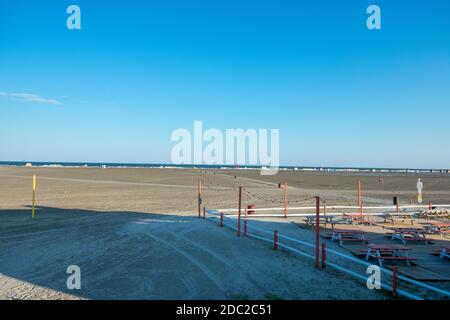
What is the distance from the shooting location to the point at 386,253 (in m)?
9.44

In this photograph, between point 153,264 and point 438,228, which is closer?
point 153,264

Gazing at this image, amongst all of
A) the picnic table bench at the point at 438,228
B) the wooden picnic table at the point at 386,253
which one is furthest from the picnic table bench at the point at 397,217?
the wooden picnic table at the point at 386,253

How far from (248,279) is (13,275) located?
16.4 ft

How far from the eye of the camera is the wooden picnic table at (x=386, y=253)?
882cm

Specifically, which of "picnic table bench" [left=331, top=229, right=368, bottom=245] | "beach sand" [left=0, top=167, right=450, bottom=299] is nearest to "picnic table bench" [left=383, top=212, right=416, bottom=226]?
"picnic table bench" [left=331, top=229, right=368, bottom=245]

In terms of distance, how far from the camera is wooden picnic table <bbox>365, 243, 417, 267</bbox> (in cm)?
882

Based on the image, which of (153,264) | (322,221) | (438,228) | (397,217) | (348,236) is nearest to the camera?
(153,264)

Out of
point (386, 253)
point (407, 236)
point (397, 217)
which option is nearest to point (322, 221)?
point (407, 236)

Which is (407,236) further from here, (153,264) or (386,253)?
(153,264)

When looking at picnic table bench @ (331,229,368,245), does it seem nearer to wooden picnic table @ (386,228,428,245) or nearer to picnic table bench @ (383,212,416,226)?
wooden picnic table @ (386,228,428,245)

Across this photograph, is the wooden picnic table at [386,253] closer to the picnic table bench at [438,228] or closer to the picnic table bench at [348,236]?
the picnic table bench at [348,236]
